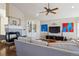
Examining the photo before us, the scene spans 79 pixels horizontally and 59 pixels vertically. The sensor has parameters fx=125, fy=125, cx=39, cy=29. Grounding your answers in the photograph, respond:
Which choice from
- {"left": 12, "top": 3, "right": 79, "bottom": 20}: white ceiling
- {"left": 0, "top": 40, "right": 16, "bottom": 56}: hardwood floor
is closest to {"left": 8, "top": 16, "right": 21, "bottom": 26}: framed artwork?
{"left": 12, "top": 3, "right": 79, "bottom": 20}: white ceiling

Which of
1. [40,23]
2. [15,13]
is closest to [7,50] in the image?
[15,13]

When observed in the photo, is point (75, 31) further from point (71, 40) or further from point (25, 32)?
point (25, 32)

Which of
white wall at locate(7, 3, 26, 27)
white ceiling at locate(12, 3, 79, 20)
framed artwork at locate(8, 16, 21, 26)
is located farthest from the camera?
framed artwork at locate(8, 16, 21, 26)

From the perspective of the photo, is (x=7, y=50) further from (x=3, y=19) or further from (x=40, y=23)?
(x=40, y=23)

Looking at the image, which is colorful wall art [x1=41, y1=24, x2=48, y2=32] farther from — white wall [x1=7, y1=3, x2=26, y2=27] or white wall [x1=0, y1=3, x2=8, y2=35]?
white wall [x1=0, y1=3, x2=8, y2=35]

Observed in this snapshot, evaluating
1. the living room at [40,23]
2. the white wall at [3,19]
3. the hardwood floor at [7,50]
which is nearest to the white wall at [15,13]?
the living room at [40,23]

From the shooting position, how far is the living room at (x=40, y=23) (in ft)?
11.5

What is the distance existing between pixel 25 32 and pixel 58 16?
3.61ft

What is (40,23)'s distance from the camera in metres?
3.73

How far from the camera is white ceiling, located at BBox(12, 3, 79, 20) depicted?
137 inches

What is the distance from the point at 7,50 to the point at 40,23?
4.25ft

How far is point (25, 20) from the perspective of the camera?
3725 millimetres

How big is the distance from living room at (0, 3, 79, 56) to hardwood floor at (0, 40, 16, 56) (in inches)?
5.1

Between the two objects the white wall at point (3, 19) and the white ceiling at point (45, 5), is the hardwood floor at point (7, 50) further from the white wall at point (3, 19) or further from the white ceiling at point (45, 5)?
the white ceiling at point (45, 5)
